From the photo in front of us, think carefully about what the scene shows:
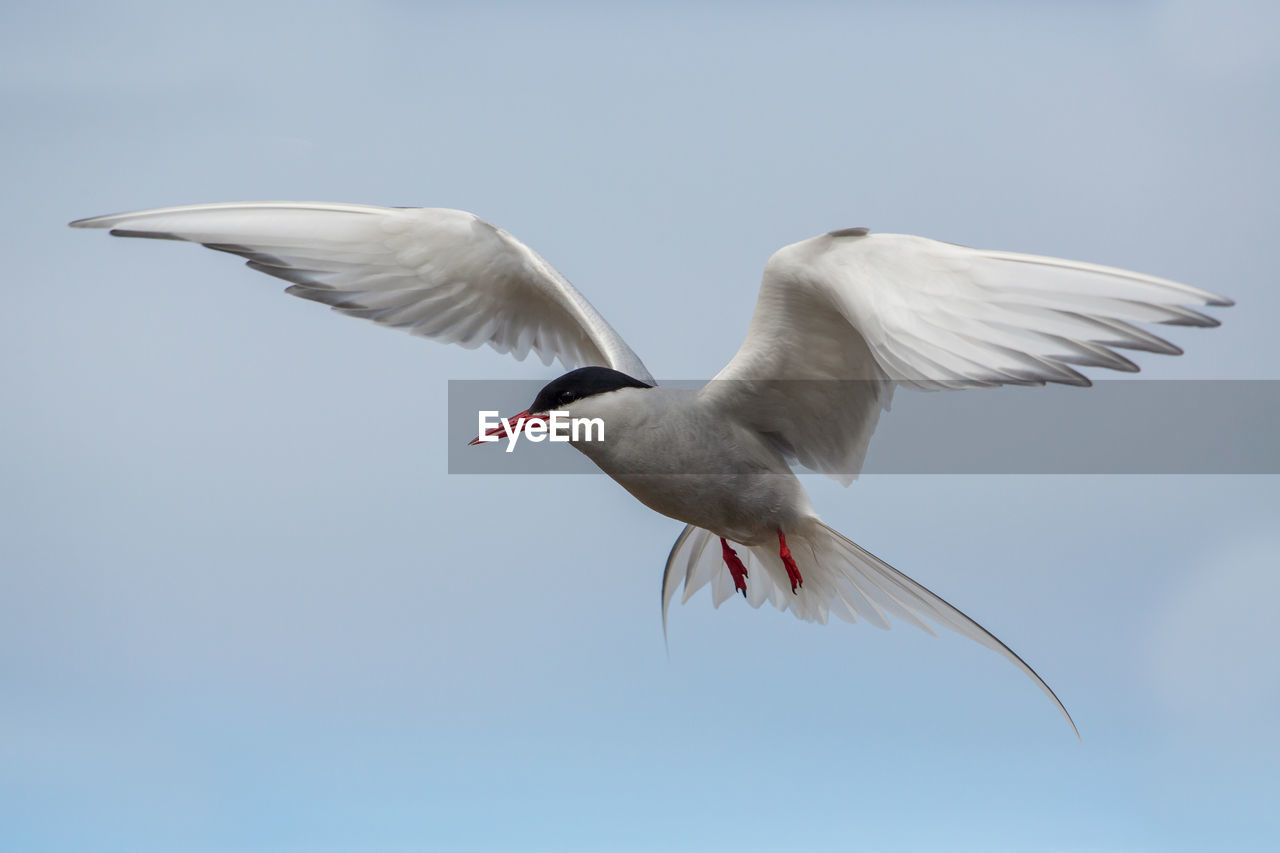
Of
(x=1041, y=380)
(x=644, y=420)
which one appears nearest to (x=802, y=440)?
(x=644, y=420)

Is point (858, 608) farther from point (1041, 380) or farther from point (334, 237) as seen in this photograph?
point (334, 237)

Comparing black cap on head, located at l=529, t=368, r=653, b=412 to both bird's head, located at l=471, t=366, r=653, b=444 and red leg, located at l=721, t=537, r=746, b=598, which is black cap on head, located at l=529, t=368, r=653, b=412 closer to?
bird's head, located at l=471, t=366, r=653, b=444

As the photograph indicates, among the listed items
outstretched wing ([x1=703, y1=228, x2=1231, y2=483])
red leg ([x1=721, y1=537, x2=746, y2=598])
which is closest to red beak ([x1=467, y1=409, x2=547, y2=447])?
outstretched wing ([x1=703, y1=228, x2=1231, y2=483])

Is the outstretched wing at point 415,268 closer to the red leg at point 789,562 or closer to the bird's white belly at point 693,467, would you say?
the bird's white belly at point 693,467

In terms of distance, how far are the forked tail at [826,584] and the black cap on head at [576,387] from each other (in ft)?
2.00

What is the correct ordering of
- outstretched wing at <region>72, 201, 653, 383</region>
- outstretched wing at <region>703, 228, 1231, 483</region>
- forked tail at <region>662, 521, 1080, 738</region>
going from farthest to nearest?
forked tail at <region>662, 521, 1080, 738</region> < outstretched wing at <region>72, 201, 653, 383</region> < outstretched wing at <region>703, 228, 1231, 483</region>

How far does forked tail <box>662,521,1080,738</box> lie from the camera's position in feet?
8.39

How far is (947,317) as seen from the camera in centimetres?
188

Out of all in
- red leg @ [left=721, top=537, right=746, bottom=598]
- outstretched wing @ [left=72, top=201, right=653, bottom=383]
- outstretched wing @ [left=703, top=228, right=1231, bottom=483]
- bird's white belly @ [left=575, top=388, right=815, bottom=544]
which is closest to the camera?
outstretched wing @ [left=703, top=228, right=1231, bottom=483]

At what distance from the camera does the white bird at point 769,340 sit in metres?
1.79

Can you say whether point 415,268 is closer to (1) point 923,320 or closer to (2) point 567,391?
(2) point 567,391

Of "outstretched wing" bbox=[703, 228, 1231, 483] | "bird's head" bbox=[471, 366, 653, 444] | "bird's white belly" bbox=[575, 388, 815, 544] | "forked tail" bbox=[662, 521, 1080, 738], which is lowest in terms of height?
"forked tail" bbox=[662, 521, 1080, 738]

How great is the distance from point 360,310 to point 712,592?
1.23 m

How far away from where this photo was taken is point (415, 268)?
264 centimetres
